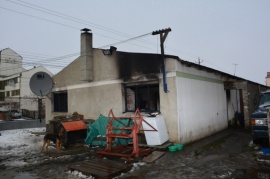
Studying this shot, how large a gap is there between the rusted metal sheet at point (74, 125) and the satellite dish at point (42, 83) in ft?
17.1

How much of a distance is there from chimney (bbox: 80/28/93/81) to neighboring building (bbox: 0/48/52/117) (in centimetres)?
3429

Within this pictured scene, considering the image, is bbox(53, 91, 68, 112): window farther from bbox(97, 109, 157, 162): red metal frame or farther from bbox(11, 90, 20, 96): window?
bbox(11, 90, 20, 96): window

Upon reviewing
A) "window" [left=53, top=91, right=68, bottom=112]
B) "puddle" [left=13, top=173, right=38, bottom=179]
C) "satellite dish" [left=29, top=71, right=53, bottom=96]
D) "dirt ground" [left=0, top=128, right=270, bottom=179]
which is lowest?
"puddle" [left=13, top=173, right=38, bottom=179]

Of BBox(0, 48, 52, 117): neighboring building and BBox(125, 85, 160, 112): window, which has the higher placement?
BBox(0, 48, 52, 117): neighboring building

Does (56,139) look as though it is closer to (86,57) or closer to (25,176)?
(25,176)

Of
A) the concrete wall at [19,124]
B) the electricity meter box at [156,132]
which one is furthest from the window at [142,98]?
the concrete wall at [19,124]

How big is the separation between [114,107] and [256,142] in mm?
6819

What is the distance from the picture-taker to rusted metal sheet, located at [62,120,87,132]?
10573mm

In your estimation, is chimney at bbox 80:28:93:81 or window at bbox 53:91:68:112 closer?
chimney at bbox 80:28:93:81

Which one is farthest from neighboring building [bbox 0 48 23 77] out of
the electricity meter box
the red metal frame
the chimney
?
the electricity meter box

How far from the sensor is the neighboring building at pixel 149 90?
984 cm

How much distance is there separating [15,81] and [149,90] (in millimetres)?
46189

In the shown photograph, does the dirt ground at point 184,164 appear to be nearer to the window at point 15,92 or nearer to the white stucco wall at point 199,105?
the white stucco wall at point 199,105

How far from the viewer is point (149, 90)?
10812 mm
